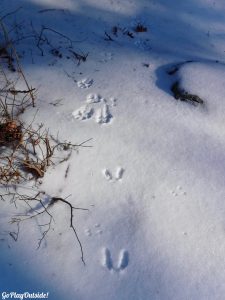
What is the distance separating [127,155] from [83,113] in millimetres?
491

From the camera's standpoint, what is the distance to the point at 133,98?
2.53 m

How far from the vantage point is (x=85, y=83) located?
258 cm

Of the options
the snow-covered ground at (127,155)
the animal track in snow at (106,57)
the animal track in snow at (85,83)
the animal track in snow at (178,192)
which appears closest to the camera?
the snow-covered ground at (127,155)

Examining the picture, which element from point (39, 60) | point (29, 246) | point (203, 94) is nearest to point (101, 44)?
point (39, 60)

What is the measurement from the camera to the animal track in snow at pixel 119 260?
1.75 m

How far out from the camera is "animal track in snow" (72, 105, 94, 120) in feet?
7.76

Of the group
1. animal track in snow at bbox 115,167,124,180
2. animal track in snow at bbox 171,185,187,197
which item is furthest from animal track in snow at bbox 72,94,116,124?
animal track in snow at bbox 171,185,187,197

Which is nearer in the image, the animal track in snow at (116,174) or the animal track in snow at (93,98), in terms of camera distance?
the animal track in snow at (116,174)

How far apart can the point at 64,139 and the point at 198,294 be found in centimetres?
128

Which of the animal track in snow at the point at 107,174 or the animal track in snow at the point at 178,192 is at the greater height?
the animal track in snow at the point at 107,174

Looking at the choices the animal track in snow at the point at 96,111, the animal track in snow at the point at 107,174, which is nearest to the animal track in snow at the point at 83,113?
the animal track in snow at the point at 96,111

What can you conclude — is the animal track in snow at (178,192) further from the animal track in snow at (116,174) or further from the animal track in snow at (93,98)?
the animal track in snow at (93,98)

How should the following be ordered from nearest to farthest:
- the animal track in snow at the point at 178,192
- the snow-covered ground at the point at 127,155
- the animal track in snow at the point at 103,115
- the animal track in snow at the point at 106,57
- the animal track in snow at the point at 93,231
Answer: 1. the snow-covered ground at the point at 127,155
2. the animal track in snow at the point at 93,231
3. the animal track in snow at the point at 178,192
4. the animal track in snow at the point at 103,115
5. the animal track in snow at the point at 106,57

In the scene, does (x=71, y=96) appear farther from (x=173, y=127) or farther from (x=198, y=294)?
(x=198, y=294)
